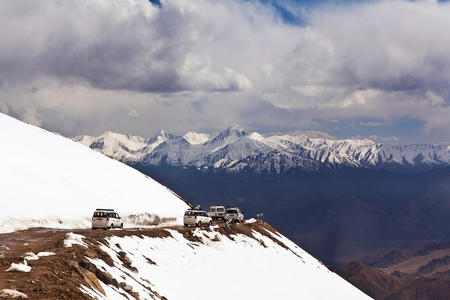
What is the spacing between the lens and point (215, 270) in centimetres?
4544

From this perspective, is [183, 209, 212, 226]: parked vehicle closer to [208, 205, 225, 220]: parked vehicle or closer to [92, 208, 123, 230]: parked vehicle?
[92, 208, 123, 230]: parked vehicle

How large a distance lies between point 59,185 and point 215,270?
965 inches

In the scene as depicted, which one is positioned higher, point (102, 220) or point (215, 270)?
point (102, 220)

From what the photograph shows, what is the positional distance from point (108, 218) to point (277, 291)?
18.0 meters

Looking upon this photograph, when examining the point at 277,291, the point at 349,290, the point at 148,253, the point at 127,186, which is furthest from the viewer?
the point at 127,186

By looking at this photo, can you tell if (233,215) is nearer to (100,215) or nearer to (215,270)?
(215,270)

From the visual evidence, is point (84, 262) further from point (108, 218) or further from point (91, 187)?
point (91, 187)

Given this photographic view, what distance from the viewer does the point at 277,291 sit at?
4866 centimetres

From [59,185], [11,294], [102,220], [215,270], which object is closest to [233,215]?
[59,185]

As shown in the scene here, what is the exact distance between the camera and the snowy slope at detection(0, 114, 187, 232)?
4978 centimetres

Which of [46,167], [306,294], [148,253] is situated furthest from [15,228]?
[306,294]

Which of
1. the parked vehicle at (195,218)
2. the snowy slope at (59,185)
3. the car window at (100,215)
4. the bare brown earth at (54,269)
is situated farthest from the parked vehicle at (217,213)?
the bare brown earth at (54,269)

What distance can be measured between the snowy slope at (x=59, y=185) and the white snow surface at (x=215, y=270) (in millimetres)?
12375

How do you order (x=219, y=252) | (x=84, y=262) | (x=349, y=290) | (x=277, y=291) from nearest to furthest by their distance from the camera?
(x=84, y=262) → (x=277, y=291) → (x=219, y=252) → (x=349, y=290)
